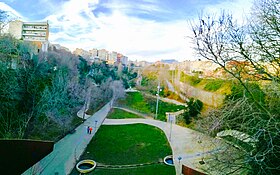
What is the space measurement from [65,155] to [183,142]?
6741mm

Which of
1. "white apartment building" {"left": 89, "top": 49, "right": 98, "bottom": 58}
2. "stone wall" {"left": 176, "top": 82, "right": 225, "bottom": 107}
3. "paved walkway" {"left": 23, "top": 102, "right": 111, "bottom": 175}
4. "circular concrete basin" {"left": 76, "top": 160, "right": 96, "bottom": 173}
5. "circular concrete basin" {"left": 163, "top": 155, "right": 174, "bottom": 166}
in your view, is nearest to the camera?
"paved walkway" {"left": 23, "top": 102, "right": 111, "bottom": 175}

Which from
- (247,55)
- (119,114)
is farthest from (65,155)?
(119,114)

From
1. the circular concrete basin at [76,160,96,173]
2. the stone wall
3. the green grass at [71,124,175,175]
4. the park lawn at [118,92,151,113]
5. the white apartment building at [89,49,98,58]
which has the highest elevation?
the white apartment building at [89,49,98,58]

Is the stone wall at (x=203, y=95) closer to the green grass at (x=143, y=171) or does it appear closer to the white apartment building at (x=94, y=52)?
the green grass at (x=143, y=171)

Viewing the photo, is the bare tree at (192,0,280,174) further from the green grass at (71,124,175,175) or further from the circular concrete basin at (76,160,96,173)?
the circular concrete basin at (76,160,96,173)

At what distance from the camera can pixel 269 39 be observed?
521 cm

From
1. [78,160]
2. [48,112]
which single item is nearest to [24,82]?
[48,112]

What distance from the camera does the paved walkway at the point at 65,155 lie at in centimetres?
931

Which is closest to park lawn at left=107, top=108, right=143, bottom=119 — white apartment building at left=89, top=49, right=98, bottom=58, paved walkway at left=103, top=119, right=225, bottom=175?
paved walkway at left=103, top=119, right=225, bottom=175

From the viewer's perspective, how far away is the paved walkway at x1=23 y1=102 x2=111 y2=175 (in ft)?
30.6

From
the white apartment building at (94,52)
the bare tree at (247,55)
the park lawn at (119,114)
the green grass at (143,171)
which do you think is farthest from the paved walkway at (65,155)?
the white apartment building at (94,52)

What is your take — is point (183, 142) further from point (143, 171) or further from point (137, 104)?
point (137, 104)

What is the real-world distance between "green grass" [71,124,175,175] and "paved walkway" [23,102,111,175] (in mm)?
390

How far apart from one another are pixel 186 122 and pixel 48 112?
9982mm
